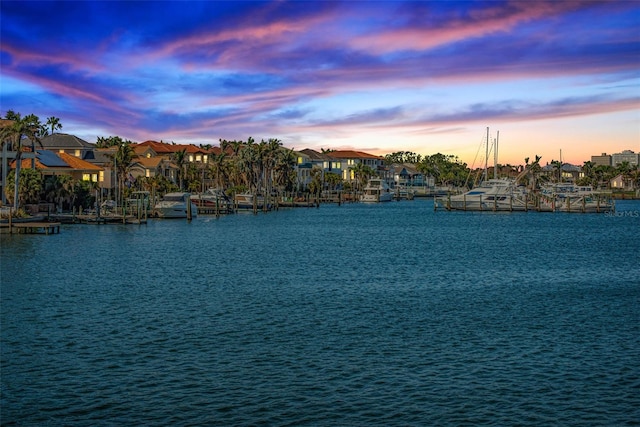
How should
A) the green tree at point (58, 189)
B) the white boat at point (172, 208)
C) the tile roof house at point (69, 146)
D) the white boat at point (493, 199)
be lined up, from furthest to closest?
the white boat at point (493, 199) → the tile roof house at point (69, 146) → the white boat at point (172, 208) → the green tree at point (58, 189)

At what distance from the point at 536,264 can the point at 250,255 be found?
23390 millimetres

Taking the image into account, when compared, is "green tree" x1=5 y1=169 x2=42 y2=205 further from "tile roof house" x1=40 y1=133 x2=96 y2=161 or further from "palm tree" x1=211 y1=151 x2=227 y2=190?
"palm tree" x1=211 y1=151 x2=227 y2=190

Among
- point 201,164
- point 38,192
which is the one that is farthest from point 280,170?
point 38,192

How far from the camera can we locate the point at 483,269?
55531mm

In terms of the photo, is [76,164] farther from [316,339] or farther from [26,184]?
[316,339]

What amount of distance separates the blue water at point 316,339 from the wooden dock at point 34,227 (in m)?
12.2

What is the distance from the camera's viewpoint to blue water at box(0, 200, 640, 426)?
22.3 metres

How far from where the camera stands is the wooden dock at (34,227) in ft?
240

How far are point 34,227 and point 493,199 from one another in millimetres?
91690

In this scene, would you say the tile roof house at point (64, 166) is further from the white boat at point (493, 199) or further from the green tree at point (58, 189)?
the white boat at point (493, 199)

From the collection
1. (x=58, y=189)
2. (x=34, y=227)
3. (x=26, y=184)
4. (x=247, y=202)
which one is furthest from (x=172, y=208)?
(x=34, y=227)

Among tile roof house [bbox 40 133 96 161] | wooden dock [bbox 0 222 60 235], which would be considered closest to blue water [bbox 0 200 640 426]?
wooden dock [bbox 0 222 60 235]

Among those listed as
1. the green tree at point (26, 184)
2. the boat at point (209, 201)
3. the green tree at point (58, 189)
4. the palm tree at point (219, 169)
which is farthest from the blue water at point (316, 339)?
the palm tree at point (219, 169)

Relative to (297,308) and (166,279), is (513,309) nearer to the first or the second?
(297,308)
